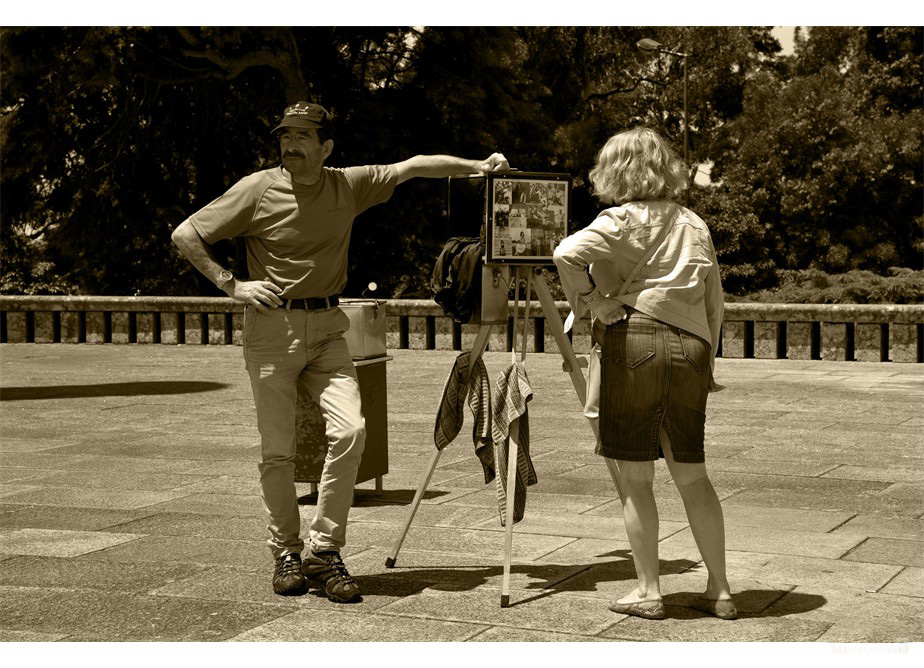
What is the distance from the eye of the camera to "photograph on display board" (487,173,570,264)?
5411 mm

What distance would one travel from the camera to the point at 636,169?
190 inches

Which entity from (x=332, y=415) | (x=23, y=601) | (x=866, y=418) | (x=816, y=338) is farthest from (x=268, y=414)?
(x=816, y=338)

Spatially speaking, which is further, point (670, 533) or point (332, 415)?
point (670, 533)

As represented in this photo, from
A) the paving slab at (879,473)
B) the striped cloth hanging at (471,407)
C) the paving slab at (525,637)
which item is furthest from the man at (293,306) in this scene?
the paving slab at (879,473)

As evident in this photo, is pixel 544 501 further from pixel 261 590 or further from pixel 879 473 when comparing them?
pixel 261 590

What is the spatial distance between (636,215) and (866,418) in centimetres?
647

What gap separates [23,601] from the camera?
515cm

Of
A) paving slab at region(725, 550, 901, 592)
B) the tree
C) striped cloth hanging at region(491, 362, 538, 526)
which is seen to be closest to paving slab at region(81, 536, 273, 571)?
striped cloth hanging at region(491, 362, 538, 526)

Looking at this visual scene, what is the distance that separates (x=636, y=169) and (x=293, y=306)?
150 centimetres

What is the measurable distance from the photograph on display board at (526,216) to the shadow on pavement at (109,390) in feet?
26.2

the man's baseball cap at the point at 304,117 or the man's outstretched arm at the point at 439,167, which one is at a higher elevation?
the man's baseball cap at the point at 304,117

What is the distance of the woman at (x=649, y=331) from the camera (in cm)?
478

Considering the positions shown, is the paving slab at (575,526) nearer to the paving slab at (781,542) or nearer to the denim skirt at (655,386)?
the paving slab at (781,542)

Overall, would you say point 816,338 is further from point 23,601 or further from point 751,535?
point 23,601
